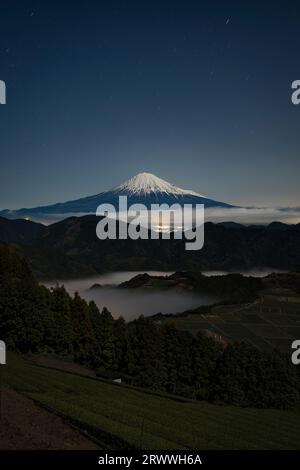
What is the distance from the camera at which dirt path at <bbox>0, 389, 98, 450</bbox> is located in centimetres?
2155

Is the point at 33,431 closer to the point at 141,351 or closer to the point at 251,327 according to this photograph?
the point at 141,351

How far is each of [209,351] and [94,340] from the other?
19718 millimetres

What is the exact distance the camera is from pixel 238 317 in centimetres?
19925

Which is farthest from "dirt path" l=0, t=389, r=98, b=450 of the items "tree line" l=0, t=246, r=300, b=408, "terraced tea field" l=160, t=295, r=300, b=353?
"terraced tea field" l=160, t=295, r=300, b=353

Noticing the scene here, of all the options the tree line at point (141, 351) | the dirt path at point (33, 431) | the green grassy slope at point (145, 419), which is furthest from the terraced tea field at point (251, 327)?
the dirt path at point (33, 431)

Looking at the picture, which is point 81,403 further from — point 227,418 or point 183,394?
point 183,394

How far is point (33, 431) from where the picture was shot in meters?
23.1

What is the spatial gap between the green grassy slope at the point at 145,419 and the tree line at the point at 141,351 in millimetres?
21229

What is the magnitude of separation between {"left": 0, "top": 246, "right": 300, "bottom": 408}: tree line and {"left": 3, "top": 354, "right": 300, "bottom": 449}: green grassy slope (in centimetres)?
2123

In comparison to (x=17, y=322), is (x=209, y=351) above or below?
below

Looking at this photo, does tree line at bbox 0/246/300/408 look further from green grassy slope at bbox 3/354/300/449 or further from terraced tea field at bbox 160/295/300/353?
terraced tea field at bbox 160/295/300/353

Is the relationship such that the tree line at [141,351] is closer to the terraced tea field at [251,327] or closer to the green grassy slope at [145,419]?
the green grassy slope at [145,419]
